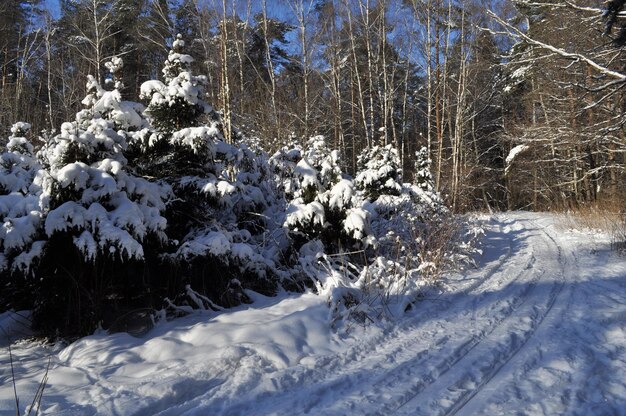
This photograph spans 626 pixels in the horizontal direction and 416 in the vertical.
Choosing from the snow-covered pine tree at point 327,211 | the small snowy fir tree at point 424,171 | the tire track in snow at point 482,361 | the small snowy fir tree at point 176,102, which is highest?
the small snowy fir tree at point 176,102

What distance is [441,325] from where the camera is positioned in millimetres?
4875

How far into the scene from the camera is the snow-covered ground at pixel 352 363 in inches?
121

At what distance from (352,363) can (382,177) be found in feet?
20.9

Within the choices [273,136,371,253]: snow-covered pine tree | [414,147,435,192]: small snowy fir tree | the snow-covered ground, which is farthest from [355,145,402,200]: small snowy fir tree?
[414,147,435,192]: small snowy fir tree

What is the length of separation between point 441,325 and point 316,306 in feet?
5.02

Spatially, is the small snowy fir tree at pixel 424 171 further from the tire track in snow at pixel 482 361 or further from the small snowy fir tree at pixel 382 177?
the tire track in snow at pixel 482 361

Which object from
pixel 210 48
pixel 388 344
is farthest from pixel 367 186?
pixel 210 48

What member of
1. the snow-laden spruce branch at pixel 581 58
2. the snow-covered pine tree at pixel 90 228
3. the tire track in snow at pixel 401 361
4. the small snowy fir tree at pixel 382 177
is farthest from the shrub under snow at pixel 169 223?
the snow-laden spruce branch at pixel 581 58

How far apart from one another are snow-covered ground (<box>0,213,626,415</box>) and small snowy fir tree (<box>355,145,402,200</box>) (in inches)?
165

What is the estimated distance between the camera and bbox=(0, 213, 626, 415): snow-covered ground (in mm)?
3062

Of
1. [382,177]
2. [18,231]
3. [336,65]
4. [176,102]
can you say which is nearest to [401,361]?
[18,231]

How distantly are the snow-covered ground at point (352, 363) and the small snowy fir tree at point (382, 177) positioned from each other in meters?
4.19

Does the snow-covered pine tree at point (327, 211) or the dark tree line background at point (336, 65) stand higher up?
the dark tree line background at point (336, 65)

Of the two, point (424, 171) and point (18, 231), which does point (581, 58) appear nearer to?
point (424, 171)
